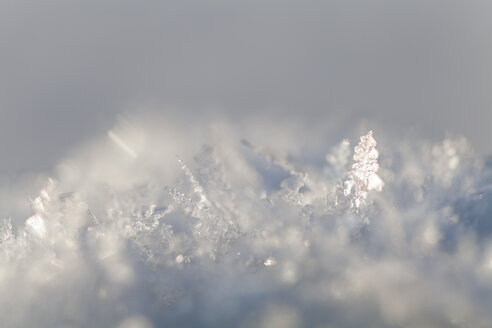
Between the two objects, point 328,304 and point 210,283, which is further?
point 210,283

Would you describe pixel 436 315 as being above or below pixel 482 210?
below

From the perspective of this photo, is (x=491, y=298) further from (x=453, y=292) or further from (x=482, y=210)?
(x=482, y=210)

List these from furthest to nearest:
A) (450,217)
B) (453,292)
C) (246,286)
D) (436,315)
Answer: (450,217) < (246,286) < (453,292) < (436,315)

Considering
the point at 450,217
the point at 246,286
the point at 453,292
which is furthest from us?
the point at 450,217

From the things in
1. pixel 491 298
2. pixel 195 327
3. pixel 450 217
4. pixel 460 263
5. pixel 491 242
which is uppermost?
pixel 450 217

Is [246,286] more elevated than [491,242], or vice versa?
[491,242]

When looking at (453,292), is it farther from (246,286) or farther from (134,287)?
(134,287)

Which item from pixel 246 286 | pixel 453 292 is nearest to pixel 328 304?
pixel 246 286

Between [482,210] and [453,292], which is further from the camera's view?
[482,210]

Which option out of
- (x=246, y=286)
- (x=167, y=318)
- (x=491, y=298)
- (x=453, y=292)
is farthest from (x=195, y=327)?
(x=491, y=298)
